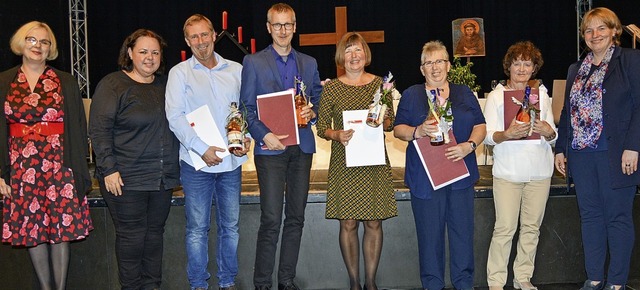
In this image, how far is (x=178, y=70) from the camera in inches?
147

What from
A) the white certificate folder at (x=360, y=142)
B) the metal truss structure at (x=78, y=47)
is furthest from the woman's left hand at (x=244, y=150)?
the metal truss structure at (x=78, y=47)

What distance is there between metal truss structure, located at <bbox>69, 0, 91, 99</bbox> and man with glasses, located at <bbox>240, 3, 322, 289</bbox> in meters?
5.96

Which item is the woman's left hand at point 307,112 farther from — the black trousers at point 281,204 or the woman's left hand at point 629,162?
the woman's left hand at point 629,162

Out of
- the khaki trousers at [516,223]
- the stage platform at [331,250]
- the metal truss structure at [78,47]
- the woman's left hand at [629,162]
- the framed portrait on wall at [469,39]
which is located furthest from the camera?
the metal truss structure at [78,47]

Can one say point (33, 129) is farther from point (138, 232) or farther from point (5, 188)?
point (138, 232)

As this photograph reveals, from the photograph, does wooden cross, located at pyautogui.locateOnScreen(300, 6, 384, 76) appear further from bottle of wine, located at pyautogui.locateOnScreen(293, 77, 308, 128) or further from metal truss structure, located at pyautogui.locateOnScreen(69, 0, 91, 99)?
bottle of wine, located at pyautogui.locateOnScreen(293, 77, 308, 128)

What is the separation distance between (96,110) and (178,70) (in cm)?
50

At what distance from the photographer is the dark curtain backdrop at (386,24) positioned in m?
10.7

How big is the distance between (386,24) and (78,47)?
4773 mm

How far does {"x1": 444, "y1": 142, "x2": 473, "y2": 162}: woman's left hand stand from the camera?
3.65 m

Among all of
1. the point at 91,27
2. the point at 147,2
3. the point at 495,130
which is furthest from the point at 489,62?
the point at 495,130

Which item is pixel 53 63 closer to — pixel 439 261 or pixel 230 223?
pixel 230 223

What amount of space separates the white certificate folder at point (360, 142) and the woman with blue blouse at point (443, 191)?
6.6 inches

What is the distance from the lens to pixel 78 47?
9273mm
